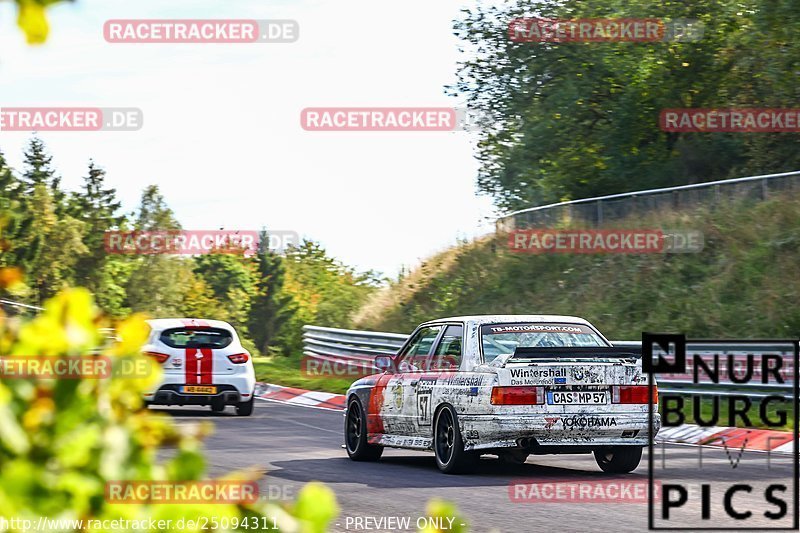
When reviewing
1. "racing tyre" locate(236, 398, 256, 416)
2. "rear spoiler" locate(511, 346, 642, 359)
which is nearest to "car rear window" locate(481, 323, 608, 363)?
"rear spoiler" locate(511, 346, 642, 359)

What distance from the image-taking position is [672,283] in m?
27.3

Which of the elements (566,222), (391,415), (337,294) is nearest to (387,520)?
(391,415)

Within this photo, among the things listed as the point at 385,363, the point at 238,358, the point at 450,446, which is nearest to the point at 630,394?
the point at 450,446

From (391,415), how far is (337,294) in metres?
26.7

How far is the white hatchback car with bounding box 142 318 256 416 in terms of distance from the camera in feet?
65.0

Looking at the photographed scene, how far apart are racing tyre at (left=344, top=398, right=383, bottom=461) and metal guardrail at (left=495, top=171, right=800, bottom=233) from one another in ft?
A: 44.9

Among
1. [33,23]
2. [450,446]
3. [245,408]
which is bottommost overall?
[245,408]

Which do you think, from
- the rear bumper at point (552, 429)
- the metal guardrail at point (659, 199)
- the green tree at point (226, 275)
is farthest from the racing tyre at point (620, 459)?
the green tree at point (226, 275)

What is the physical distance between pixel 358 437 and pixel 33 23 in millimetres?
11967

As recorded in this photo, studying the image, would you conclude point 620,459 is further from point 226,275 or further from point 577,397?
point 226,275

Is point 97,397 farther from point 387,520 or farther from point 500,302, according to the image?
point 500,302

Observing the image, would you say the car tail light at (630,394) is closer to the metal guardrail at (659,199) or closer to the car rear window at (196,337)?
the car rear window at (196,337)

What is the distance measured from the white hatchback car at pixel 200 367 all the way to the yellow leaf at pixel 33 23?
1764 cm

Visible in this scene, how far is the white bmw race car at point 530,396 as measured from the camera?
448 inches
